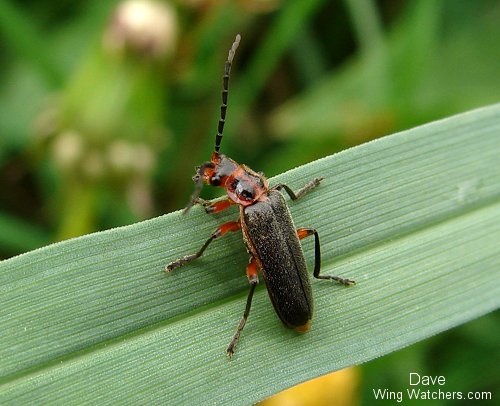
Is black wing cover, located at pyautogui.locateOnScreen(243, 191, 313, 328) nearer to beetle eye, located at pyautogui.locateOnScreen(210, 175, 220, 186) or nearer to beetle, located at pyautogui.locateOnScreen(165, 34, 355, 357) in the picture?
beetle, located at pyautogui.locateOnScreen(165, 34, 355, 357)

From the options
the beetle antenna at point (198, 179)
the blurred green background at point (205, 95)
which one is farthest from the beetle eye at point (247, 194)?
the blurred green background at point (205, 95)

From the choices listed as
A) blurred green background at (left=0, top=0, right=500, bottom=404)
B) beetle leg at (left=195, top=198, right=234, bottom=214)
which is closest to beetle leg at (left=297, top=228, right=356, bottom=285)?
beetle leg at (left=195, top=198, right=234, bottom=214)

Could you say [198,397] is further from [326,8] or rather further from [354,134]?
[326,8]

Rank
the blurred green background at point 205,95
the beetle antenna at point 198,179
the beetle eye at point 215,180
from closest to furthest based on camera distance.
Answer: the beetle antenna at point 198,179 < the beetle eye at point 215,180 < the blurred green background at point 205,95

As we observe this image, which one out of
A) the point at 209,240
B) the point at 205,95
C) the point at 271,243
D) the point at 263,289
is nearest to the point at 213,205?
the point at 209,240

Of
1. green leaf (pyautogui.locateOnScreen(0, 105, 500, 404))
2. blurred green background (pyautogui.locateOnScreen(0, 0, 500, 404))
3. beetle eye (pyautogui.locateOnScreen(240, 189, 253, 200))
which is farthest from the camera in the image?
blurred green background (pyautogui.locateOnScreen(0, 0, 500, 404))

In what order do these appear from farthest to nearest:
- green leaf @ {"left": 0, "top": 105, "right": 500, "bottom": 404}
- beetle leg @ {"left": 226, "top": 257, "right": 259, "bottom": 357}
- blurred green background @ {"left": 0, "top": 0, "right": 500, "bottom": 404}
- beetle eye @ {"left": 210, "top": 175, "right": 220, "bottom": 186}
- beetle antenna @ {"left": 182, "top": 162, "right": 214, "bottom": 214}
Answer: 1. blurred green background @ {"left": 0, "top": 0, "right": 500, "bottom": 404}
2. beetle eye @ {"left": 210, "top": 175, "right": 220, "bottom": 186}
3. beetle antenna @ {"left": 182, "top": 162, "right": 214, "bottom": 214}
4. beetle leg @ {"left": 226, "top": 257, "right": 259, "bottom": 357}
5. green leaf @ {"left": 0, "top": 105, "right": 500, "bottom": 404}

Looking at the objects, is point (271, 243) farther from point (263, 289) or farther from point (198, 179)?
point (198, 179)

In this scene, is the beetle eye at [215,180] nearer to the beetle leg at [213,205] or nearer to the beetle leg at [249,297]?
the beetle leg at [213,205]
